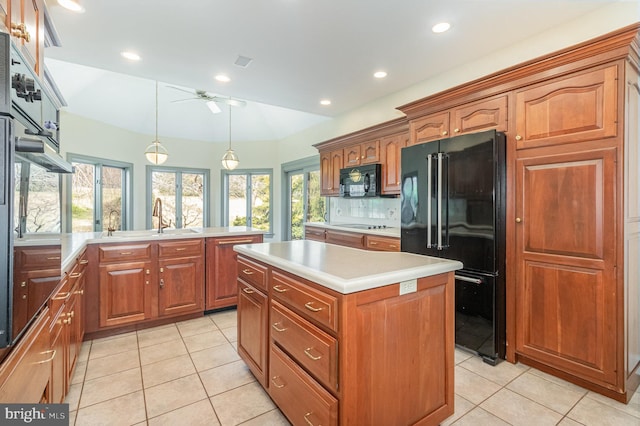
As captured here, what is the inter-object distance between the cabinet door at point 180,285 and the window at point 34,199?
1942mm

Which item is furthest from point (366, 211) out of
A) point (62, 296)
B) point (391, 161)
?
point (62, 296)

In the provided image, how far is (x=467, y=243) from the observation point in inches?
102

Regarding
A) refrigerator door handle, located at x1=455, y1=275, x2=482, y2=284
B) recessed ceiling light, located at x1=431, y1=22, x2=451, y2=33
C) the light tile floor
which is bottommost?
the light tile floor

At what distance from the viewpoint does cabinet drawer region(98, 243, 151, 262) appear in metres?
2.91

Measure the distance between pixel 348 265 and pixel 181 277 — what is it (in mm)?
2395

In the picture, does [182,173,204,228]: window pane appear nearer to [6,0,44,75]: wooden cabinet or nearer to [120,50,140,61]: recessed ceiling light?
[120,50,140,61]: recessed ceiling light

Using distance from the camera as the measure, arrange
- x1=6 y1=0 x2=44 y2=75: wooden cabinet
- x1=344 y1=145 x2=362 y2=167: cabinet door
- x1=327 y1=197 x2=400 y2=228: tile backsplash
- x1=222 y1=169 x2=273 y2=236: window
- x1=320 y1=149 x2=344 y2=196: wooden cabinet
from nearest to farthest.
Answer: x1=6 y1=0 x2=44 y2=75: wooden cabinet → x1=327 y1=197 x2=400 y2=228: tile backsplash → x1=344 y1=145 x2=362 y2=167: cabinet door → x1=320 y1=149 x2=344 y2=196: wooden cabinet → x1=222 y1=169 x2=273 y2=236: window

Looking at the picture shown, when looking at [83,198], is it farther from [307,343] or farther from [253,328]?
[307,343]

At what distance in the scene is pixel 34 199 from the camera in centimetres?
107

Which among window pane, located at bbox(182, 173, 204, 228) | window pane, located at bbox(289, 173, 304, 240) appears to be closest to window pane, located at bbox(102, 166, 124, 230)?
window pane, located at bbox(182, 173, 204, 228)

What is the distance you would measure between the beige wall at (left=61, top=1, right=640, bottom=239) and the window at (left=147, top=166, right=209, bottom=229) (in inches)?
5.8

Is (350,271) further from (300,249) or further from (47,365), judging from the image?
(47,365)

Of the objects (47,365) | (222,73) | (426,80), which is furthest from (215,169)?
(47,365)

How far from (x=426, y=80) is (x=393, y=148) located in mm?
852
